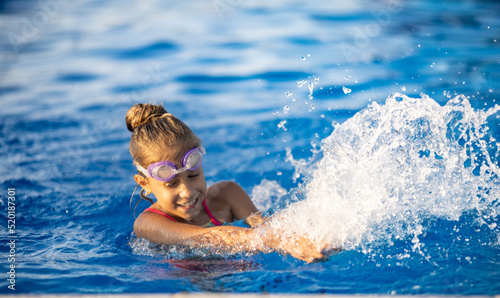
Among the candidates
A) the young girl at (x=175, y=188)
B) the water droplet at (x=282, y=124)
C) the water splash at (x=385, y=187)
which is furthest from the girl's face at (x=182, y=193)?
the water droplet at (x=282, y=124)

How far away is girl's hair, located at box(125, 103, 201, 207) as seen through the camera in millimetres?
3799

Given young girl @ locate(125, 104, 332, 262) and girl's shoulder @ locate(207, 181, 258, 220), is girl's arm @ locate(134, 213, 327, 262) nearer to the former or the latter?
young girl @ locate(125, 104, 332, 262)

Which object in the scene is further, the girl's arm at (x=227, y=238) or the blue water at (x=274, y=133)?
the blue water at (x=274, y=133)

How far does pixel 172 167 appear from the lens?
12.3 feet

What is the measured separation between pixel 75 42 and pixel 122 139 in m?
5.92

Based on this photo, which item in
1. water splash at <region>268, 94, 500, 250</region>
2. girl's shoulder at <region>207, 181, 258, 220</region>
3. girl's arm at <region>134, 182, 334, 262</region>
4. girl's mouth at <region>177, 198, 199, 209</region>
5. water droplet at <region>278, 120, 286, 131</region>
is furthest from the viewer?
water droplet at <region>278, 120, 286, 131</region>

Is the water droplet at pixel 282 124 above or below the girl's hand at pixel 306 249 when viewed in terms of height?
above

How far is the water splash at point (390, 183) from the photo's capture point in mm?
3500

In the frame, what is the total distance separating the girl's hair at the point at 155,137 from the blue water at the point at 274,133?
0.73 meters

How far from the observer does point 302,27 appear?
38.8ft

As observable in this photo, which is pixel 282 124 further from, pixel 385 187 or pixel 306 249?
pixel 306 249

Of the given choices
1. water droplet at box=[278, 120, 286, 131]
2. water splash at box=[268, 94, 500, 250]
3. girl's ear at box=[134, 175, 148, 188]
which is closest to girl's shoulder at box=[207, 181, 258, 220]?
water splash at box=[268, 94, 500, 250]

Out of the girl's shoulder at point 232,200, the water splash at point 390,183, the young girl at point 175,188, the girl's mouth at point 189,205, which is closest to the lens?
the water splash at point 390,183

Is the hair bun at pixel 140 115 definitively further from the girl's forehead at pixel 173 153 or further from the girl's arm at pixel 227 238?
the girl's arm at pixel 227 238
